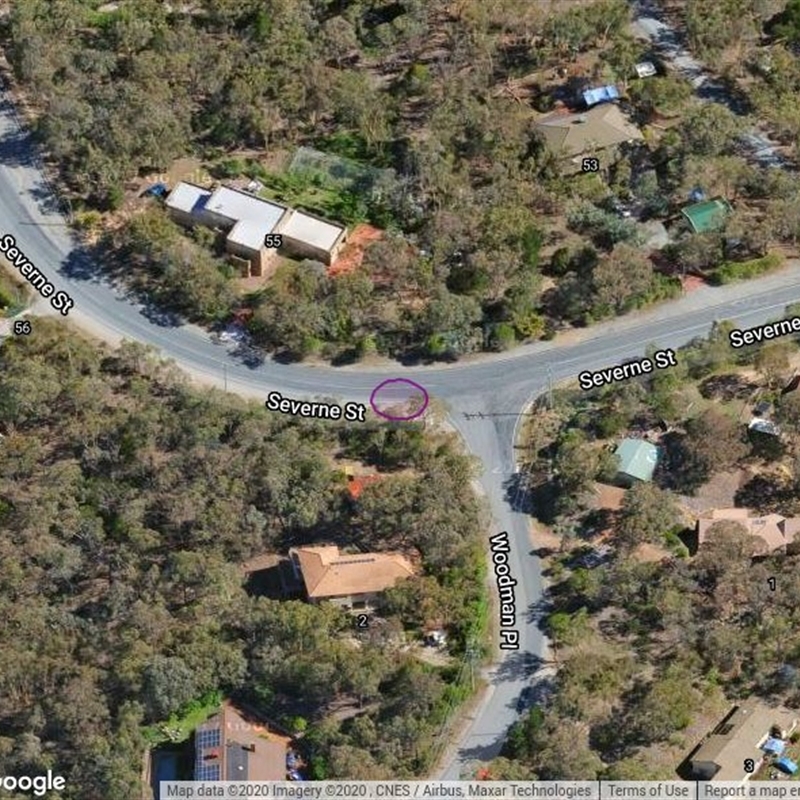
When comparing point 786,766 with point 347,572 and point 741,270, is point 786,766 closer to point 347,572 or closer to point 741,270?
point 347,572

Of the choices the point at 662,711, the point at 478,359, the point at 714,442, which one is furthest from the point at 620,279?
the point at 662,711

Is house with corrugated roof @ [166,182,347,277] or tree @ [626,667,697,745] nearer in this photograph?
tree @ [626,667,697,745]

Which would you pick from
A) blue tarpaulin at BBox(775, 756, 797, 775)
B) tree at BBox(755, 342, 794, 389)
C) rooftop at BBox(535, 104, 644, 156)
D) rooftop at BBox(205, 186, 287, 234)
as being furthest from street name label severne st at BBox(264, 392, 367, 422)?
blue tarpaulin at BBox(775, 756, 797, 775)

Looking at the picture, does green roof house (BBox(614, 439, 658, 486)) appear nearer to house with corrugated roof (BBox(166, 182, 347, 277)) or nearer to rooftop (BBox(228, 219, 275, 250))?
house with corrugated roof (BBox(166, 182, 347, 277))

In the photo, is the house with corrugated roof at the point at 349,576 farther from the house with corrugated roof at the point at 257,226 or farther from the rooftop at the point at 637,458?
the house with corrugated roof at the point at 257,226

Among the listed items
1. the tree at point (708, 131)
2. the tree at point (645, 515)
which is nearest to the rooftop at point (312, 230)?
the tree at point (708, 131)

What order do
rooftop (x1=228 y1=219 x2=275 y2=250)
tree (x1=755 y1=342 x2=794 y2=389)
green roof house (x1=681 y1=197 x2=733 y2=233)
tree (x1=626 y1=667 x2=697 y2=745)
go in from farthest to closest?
green roof house (x1=681 y1=197 x2=733 y2=233)
rooftop (x1=228 y1=219 x2=275 y2=250)
tree (x1=755 y1=342 x2=794 y2=389)
tree (x1=626 y1=667 x2=697 y2=745)
